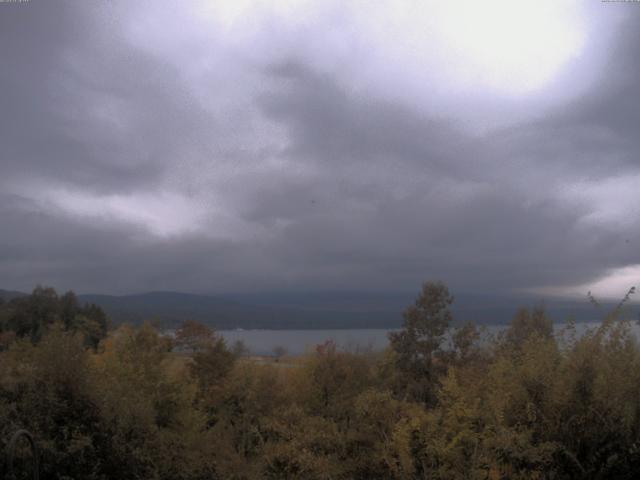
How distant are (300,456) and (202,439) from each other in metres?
4.54

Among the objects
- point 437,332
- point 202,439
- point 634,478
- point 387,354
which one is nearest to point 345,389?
point 387,354

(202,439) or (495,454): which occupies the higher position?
(495,454)

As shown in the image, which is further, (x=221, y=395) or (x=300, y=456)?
(x=221, y=395)

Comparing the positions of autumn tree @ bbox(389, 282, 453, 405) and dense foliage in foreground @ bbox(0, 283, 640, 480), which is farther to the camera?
autumn tree @ bbox(389, 282, 453, 405)

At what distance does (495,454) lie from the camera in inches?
444

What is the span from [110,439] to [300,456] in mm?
6826

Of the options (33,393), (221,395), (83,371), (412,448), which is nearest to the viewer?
(33,393)

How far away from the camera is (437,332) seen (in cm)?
3591

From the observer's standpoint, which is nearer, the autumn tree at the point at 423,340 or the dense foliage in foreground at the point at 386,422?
the dense foliage in foreground at the point at 386,422

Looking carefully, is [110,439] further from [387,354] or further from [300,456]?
[387,354]

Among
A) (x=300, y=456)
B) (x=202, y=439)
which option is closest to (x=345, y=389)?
(x=202, y=439)

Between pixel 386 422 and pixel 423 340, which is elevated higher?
pixel 423 340

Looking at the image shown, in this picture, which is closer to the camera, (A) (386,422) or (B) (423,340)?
(A) (386,422)

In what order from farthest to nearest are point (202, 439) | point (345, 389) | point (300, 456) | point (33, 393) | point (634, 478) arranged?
1. point (345, 389)
2. point (202, 439)
3. point (300, 456)
4. point (33, 393)
5. point (634, 478)
